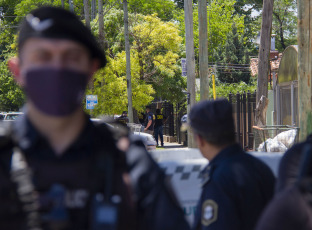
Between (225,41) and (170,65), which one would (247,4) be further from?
(170,65)

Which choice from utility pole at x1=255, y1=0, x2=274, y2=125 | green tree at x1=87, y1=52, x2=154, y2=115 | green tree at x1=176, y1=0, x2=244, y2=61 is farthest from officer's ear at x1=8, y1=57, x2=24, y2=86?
green tree at x1=176, y1=0, x2=244, y2=61

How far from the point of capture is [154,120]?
26906mm

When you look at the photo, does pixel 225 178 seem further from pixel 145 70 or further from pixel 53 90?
pixel 145 70

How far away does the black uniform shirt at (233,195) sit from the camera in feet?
11.1

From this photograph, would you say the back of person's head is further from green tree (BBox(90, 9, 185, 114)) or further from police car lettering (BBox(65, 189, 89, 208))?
green tree (BBox(90, 9, 185, 114))

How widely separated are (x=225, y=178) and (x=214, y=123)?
0.36 metres

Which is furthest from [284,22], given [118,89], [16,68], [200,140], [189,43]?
[16,68]

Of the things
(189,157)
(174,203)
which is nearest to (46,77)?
(174,203)

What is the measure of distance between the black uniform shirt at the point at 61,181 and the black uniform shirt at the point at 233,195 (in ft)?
4.75

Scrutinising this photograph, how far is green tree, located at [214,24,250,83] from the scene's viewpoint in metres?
53.6

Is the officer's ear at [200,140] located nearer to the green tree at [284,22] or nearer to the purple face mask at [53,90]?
the purple face mask at [53,90]

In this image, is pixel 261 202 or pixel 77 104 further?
pixel 261 202

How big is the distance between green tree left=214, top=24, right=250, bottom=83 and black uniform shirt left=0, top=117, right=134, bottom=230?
51342 mm

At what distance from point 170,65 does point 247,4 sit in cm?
3295
